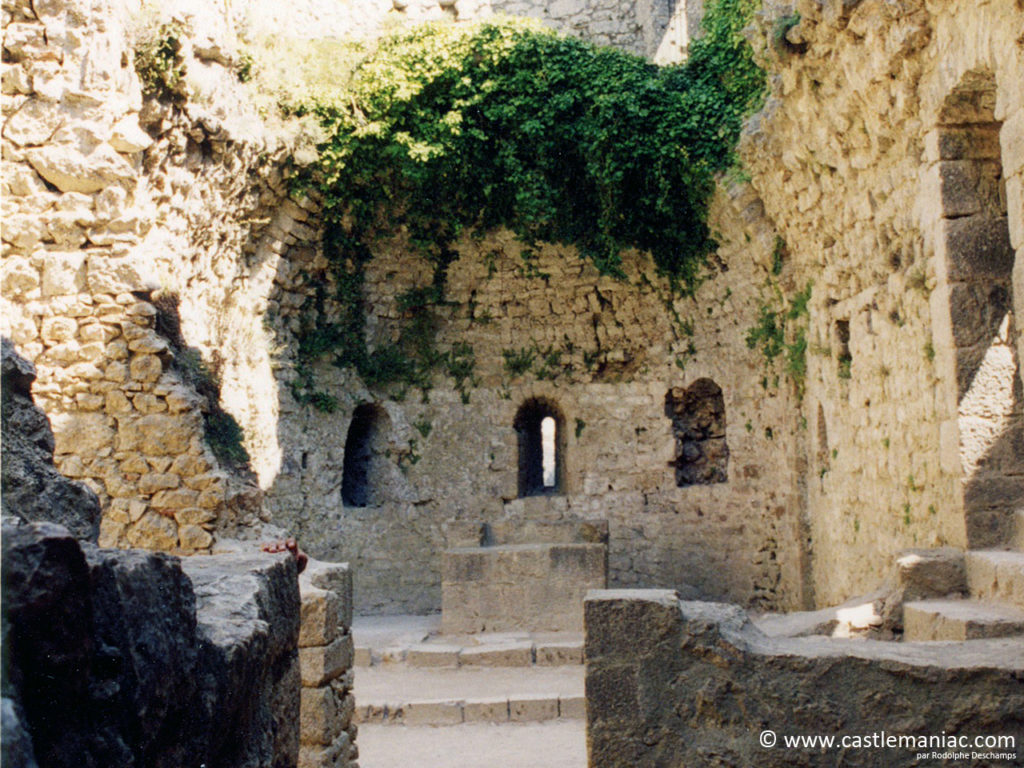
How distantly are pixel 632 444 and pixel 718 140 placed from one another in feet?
15.8

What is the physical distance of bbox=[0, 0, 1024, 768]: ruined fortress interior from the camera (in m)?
2.42

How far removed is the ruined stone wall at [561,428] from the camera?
525 inches

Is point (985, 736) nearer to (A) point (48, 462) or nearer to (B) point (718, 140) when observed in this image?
(A) point (48, 462)

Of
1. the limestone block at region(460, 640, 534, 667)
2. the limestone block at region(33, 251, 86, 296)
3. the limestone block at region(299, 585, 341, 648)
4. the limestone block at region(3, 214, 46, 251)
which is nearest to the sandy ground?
the limestone block at region(460, 640, 534, 667)

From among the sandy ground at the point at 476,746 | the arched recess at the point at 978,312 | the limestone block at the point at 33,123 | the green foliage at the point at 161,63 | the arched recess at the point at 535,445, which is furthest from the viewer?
the arched recess at the point at 535,445

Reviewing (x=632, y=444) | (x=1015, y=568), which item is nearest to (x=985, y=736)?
(x=1015, y=568)

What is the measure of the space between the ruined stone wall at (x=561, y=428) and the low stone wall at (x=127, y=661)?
11.0m

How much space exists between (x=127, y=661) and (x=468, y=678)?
8000 millimetres

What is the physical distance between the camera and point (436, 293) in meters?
14.8

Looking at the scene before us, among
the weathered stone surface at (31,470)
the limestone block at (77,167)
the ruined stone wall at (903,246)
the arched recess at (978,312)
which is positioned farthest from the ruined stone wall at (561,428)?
the weathered stone surface at (31,470)

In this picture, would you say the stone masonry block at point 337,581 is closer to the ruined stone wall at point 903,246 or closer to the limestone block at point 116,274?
the limestone block at point 116,274

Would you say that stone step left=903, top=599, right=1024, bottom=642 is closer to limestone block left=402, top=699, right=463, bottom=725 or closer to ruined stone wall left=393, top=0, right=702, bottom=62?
limestone block left=402, top=699, right=463, bottom=725

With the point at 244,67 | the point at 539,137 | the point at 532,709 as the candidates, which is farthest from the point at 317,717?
the point at 539,137

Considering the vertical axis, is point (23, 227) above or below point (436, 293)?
below
